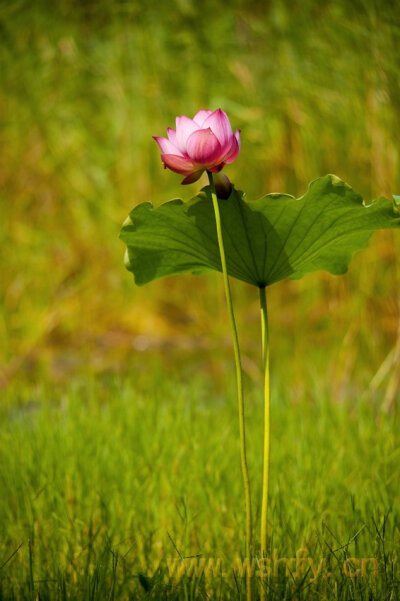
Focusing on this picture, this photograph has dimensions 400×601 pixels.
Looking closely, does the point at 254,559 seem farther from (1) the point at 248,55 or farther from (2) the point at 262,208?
(1) the point at 248,55

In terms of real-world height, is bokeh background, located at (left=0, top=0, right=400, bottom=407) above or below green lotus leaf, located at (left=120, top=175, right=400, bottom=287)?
above

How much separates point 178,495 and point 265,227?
1.93 feet

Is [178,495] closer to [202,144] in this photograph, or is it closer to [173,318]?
[202,144]

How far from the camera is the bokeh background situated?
2.29 metres

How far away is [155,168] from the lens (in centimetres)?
274

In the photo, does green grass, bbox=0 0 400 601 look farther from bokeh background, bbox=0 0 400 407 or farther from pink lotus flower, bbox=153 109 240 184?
pink lotus flower, bbox=153 109 240 184

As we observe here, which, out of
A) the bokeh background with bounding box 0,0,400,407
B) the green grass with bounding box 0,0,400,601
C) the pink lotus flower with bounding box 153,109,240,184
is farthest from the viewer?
the bokeh background with bounding box 0,0,400,407

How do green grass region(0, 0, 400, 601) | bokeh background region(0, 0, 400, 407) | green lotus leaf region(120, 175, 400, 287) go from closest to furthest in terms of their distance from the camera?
1. green lotus leaf region(120, 175, 400, 287)
2. green grass region(0, 0, 400, 601)
3. bokeh background region(0, 0, 400, 407)

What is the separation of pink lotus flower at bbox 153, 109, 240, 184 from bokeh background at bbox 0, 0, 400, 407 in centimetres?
134

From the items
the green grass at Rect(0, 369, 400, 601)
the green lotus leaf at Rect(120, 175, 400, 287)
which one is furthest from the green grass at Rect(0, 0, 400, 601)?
the green lotus leaf at Rect(120, 175, 400, 287)

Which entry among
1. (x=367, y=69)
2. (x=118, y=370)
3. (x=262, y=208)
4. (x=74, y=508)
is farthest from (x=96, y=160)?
(x=262, y=208)

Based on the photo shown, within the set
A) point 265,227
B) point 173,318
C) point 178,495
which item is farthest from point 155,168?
point 265,227

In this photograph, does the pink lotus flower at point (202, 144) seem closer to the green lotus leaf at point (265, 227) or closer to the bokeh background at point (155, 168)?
the green lotus leaf at point (265, 227)

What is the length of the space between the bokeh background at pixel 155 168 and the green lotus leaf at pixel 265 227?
118cm
